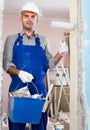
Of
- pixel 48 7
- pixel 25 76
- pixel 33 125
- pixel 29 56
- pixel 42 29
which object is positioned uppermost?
pixel 48 7

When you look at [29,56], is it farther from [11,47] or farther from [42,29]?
[42,29]

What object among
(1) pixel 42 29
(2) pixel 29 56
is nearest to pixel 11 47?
(2) pixel 29 56

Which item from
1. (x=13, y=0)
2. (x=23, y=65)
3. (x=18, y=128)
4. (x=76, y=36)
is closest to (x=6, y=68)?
(x=23, y=65)

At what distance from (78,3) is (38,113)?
2.62ft

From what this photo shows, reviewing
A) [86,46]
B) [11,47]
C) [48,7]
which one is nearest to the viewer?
[86,46]

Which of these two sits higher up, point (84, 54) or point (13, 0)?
point (13, 0)

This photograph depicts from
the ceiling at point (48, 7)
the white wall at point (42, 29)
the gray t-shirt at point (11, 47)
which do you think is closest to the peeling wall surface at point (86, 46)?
the gray t-shirt at point (11, 47)

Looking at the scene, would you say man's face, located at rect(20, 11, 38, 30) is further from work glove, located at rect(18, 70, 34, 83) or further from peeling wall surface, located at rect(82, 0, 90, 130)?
peeling wall surface, located at rect(82, 0, 90, 130)

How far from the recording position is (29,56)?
1.78m

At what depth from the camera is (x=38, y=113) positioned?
1597mm

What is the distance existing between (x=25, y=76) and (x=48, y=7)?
9.88 feet

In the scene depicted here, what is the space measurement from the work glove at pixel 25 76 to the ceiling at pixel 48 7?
2617mm

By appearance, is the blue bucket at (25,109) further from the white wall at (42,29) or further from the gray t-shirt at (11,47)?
the white wall at (42,29)

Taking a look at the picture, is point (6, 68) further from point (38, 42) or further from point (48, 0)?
point (48, 0)
